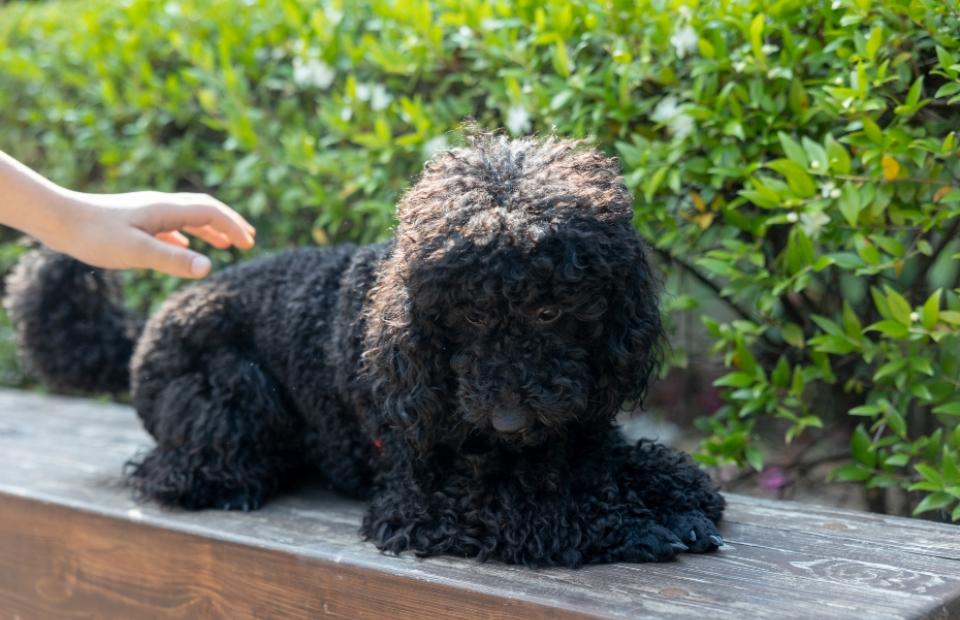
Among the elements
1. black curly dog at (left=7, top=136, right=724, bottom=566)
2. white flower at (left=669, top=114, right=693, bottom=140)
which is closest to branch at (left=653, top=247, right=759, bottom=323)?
white flower at (left=669, top=114, right=693, bottom=140)

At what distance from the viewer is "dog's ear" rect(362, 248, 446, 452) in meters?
2.02

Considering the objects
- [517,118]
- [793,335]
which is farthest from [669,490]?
[517,118]

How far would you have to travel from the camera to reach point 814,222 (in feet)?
8.74

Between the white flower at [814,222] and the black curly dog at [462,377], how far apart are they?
749mm

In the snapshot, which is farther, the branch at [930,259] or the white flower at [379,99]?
the white flower at [379,99]

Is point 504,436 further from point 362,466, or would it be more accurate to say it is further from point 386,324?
point 362,466

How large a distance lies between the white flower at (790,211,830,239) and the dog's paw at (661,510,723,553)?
→ 36.6 inches

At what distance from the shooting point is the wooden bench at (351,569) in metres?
1.88

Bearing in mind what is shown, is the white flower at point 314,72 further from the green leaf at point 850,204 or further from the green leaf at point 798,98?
the green leaf at point 850,204

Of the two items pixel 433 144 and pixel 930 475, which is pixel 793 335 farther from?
pixel 433 144

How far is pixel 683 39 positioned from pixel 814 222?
2.09 ft

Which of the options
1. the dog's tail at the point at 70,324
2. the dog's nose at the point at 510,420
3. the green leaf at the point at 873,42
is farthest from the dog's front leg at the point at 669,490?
the dog's tail at the point at 70,324

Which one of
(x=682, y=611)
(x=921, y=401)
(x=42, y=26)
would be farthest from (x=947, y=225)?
(x=42, y=26)

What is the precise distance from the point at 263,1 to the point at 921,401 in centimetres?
284
